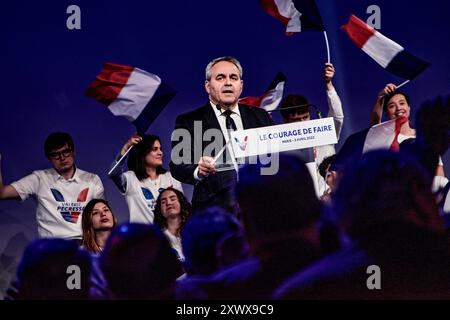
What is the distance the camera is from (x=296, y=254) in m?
4.21

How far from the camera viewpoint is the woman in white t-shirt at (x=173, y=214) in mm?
4203

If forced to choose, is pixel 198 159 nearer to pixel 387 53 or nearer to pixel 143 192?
pixel 143 192

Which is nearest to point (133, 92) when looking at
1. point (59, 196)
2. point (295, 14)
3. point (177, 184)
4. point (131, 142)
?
point (131, 142)

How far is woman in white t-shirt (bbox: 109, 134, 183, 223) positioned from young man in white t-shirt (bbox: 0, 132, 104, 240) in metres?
0.14

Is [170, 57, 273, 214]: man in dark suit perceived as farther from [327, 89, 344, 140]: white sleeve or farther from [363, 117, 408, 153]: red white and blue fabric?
[363, 117, 408, 153]: red white and blue fabric

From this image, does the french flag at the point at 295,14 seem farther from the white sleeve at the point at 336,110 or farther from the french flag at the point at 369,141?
the french flag at the point at 369,141

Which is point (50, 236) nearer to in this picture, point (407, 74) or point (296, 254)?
point (296, 254)

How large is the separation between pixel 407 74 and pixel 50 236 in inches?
82.8

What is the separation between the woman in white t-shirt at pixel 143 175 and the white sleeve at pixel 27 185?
41 cm

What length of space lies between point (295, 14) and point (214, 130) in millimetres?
771

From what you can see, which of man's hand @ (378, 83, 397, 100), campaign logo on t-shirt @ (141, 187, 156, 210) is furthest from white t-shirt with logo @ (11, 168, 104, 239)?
man's hand @ (378, 83, 397, 100)

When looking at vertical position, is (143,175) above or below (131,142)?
below

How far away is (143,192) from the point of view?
168 inches

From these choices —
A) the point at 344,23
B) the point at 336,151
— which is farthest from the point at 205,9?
the point at 336,151
